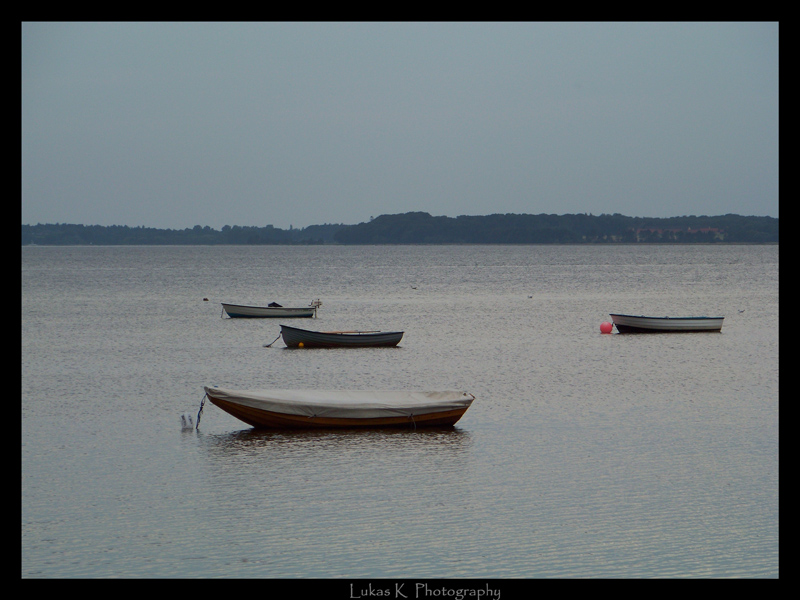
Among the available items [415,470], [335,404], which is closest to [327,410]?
[335,404]

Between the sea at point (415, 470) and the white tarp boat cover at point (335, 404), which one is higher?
the white tarp boat cover at point (335, 404)

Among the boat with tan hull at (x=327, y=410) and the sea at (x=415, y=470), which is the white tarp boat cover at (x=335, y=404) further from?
the sea at (x=415, y=470)

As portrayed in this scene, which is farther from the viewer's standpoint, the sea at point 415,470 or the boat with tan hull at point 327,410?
the boat with tan hull at point 327,410

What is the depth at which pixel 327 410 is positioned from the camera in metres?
18.5

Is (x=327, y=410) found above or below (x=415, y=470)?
above

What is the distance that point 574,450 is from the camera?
679 inches

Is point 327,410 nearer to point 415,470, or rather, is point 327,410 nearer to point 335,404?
point 335,404

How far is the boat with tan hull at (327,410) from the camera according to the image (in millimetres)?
18500

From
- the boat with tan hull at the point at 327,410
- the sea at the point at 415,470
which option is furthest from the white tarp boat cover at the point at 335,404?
the sea at the point at 415,470
